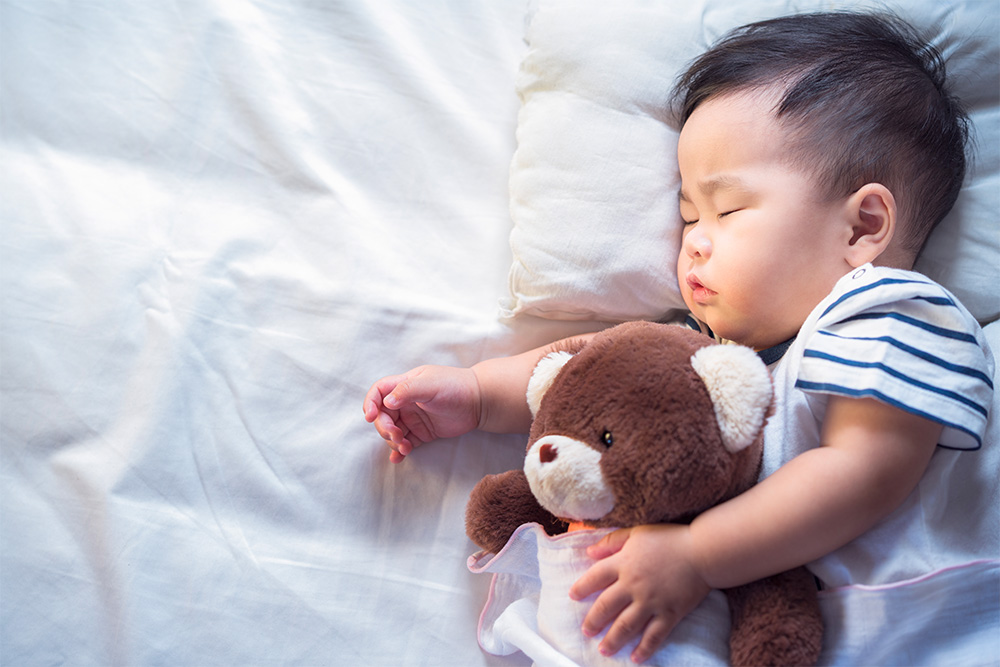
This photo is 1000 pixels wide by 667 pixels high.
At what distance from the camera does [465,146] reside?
3.45 ft

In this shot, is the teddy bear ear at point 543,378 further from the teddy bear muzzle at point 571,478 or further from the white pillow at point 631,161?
the white pillow at point 631,161

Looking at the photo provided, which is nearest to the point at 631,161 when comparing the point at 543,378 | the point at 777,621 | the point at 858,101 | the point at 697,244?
the point at 697,244

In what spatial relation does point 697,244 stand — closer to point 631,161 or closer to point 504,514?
point 631,161

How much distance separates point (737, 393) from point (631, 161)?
449 millimetres

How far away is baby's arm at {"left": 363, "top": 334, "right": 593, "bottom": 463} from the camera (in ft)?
2.91

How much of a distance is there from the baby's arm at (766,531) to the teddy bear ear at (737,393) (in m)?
0.09

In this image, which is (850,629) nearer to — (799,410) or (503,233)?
(799,410)

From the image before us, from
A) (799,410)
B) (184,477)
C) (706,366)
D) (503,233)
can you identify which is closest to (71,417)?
(184,477)

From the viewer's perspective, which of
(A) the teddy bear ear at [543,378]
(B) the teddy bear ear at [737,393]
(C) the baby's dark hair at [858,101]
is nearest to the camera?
(B) the teddy bear ear at [737,393]

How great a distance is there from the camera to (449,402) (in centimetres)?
89

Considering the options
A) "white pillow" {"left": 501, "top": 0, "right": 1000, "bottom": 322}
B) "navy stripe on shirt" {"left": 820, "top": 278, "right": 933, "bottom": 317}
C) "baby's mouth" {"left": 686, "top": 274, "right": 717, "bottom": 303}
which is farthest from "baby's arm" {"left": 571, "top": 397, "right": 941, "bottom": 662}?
"white pillow" {"left": 501, "top": 0, "right": 1000, "bottom": 322}

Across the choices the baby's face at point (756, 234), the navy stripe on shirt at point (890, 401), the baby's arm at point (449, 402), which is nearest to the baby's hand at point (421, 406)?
the baby's arm at point (449, 402)

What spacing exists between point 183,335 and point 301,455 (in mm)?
232

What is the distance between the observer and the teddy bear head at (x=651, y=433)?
62 centimetres
